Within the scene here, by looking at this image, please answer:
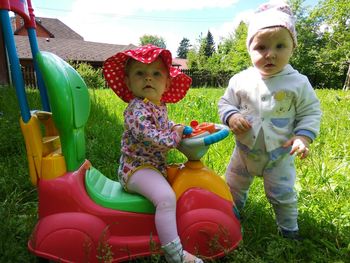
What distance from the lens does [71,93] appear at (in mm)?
1548

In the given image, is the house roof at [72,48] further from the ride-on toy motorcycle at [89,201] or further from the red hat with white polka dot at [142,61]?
the ride-on toy motorcycle at [89,201]

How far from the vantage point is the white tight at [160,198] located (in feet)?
5.21

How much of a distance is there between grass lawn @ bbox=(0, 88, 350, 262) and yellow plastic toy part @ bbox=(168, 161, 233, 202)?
0.28 meters

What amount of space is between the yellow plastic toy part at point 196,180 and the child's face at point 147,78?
40 centimetres

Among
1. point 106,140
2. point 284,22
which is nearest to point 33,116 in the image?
point 284,22

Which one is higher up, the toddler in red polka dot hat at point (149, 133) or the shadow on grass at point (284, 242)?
the toddler in red polka dot hat at point (149, 133)

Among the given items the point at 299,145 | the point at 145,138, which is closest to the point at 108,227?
the point at 145,138

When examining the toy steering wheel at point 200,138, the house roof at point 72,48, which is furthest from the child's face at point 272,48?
the house roof at point 72,48

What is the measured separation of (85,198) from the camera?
5.28ft

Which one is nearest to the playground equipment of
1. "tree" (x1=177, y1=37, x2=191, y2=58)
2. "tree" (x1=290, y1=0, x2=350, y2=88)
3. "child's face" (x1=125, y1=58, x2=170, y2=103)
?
"child's face" (x1=125, y1=58, x2=170, y2=103)

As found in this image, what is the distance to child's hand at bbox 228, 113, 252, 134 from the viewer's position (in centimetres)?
174

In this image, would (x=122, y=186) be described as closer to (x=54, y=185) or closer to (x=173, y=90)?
(x=54, y=185)

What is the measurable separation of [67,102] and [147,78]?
0.40 meters

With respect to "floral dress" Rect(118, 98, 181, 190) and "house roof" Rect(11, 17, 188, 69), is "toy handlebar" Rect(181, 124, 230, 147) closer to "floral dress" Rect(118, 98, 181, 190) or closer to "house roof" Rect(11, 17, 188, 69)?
"floral dress" Rect(118, 98, 181, 190)
